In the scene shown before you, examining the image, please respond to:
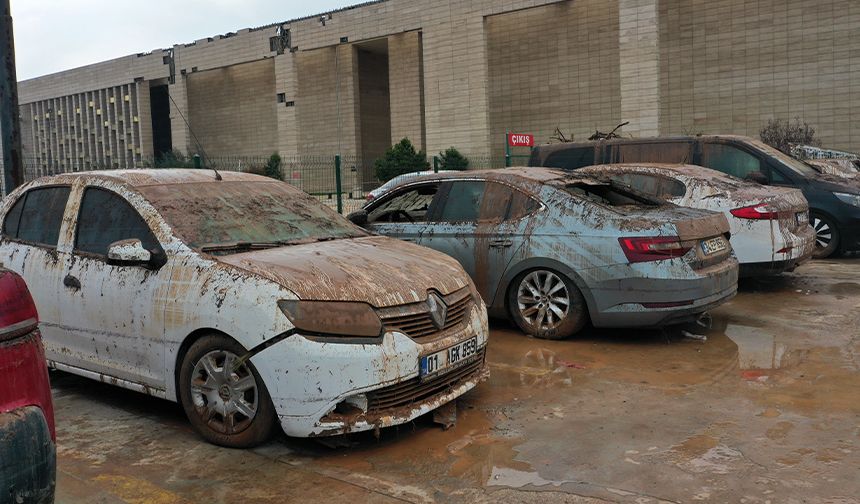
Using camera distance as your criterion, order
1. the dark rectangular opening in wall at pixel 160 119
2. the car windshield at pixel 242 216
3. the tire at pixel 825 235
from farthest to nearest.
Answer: the dark rectangular opening in wall at pixel 160 119 < the tire at pixel 825 235 < the car windshield at pixel 242 216

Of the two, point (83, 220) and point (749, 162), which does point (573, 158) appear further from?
point (83, 220)

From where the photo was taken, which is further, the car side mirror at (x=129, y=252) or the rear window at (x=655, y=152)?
the rear window at (x=655, y=152)

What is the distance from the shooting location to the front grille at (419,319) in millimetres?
A: 4141

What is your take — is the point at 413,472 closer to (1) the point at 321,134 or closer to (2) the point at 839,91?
(2) the point at 839,91

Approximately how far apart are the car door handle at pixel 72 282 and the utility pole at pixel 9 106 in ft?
11.3

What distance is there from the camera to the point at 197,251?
4.46m

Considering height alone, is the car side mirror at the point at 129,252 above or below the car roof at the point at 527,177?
below

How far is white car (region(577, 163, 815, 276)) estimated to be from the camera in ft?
26.5

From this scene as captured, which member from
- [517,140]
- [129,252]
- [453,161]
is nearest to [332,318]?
[129,252]

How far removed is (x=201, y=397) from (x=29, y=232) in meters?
2.22

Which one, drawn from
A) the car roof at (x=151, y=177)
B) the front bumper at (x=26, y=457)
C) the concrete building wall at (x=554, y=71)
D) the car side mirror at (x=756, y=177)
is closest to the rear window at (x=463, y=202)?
the car roof at (x=151, y=177)

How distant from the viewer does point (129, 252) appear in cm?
445

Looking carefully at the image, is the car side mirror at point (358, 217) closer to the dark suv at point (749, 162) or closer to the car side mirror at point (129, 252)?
the car side mirror at point (129, 252)

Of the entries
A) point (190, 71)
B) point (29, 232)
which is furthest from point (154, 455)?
point (190, 71)
